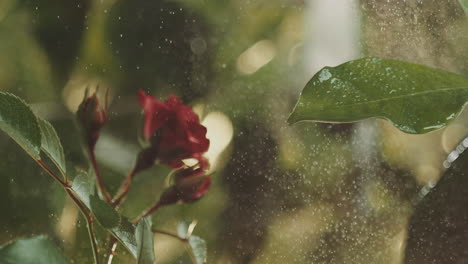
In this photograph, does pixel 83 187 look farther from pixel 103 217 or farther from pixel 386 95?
pixel 386 95

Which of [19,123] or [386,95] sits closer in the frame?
[19,123]

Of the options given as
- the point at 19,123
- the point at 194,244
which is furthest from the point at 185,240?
the point at 19,123

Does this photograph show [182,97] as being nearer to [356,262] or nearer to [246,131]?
[246,131]

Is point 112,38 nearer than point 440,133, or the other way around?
point 112,38

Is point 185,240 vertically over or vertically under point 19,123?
under

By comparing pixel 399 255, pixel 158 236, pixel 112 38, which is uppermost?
pixel 112 38

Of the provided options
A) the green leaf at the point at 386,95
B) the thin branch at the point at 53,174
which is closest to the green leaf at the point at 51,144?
the thin branch at the point at 53,174

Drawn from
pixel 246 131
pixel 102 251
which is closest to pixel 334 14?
Answer: pixel 246 131

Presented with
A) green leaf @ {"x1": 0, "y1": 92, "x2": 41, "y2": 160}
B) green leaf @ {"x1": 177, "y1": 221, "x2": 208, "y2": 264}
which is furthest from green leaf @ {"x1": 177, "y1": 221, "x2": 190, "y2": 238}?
green leaf @ {"x1": 0, "y1": 92, "x2": 41, "y2": 160}
